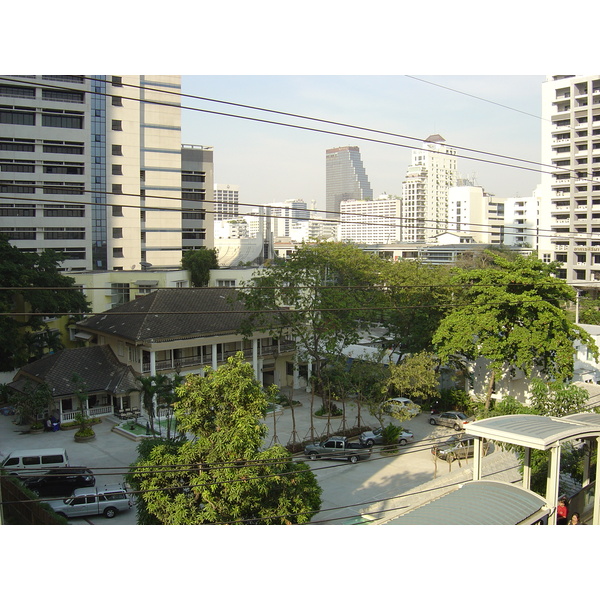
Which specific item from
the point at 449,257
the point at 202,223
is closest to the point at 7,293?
the point at 202,223

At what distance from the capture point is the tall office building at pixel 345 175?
606 ft

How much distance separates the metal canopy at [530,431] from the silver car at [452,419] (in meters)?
8.66

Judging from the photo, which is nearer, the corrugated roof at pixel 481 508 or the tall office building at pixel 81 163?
the corrugated roof at pixel 481 508

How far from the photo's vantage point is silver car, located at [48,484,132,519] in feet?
30.6

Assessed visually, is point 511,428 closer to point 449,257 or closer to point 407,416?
point 407,416

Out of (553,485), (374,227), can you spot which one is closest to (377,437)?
(553,485)

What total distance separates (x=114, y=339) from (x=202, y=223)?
691 inches

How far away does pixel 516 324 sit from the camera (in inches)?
518

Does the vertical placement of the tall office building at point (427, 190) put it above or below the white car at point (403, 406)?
above

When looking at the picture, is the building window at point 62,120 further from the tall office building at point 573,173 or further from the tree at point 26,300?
the tall office building at point 573,173

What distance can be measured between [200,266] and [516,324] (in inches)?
656

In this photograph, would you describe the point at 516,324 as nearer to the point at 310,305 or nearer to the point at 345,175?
the point at 310,305

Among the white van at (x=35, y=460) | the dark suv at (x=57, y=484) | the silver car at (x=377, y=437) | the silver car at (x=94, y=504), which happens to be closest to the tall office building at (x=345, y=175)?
the silver car at (x=377, y=437)

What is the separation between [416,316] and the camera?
16250 mm
